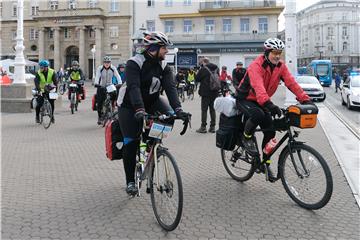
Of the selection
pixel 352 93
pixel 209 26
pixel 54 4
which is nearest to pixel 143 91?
pixel 352 93

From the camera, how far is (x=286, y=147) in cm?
521

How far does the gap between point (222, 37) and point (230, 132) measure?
5424 centimetres

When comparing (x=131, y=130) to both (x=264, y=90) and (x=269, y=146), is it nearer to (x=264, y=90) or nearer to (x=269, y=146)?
(x=264, y=90)

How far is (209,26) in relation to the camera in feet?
200

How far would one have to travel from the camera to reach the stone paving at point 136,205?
4277mm

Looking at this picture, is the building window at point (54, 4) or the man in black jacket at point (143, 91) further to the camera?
the building window at point (54, 4)

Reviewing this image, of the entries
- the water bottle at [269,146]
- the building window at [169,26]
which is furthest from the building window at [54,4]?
the water bottle at [269,146]

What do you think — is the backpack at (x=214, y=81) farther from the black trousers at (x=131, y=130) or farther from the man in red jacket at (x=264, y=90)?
the black trousers at (x=131, y=130)

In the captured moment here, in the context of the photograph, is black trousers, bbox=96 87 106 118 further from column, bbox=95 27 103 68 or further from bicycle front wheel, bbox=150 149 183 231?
column, bbox=95 27 103 68

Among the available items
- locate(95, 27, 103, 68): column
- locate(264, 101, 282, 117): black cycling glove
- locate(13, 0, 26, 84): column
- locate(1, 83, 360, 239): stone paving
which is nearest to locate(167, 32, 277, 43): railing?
locate(95, 27, 103, 68): column

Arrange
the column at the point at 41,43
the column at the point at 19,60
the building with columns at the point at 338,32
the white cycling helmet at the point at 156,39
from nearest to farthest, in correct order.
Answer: the white cycling helmet at the point at 156,39 → the column at the point at 19,60 → the column at the point at 41,43 → the building with columns at the point at 338,32

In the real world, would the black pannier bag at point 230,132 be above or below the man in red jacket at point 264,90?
below

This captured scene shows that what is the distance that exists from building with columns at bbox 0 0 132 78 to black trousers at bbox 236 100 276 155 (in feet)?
185

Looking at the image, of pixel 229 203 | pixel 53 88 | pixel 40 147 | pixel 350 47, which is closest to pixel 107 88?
pixel 53 88
